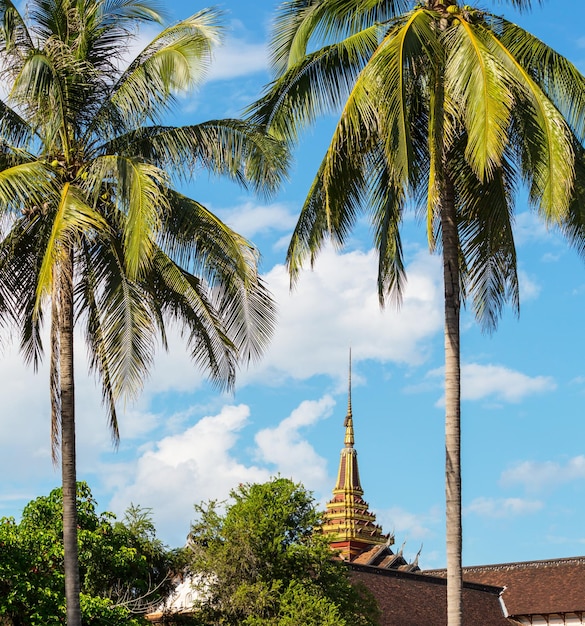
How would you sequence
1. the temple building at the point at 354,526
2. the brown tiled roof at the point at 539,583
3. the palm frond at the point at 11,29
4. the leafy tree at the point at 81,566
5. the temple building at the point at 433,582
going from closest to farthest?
the palm frond at the point at 11,29
the leafy tree at the point at 81,566
the temple building at the point at 433,582
the brown tiled roof at the point at 539,583
the temple building at the point at 354,526

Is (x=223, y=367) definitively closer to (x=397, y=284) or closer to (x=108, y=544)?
(x=397, y=284)

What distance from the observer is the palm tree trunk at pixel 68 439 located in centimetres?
1652

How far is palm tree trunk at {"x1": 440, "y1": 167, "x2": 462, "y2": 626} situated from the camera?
15695 mm

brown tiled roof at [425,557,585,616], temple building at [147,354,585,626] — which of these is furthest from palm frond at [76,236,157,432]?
brown tiled roof at [425,557,585,616]

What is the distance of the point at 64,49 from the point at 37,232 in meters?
2.81

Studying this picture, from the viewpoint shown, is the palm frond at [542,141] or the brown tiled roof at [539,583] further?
the brown tiled roof at [539,583]

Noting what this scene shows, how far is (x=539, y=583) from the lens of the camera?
5591 cm

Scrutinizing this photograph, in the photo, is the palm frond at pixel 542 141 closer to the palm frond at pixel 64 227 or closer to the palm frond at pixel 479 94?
the palm frond at pixel 479 94

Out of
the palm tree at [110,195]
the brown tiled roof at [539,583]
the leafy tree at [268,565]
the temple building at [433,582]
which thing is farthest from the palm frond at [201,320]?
the brown tiled roof at [539,583]

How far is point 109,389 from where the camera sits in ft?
61.3

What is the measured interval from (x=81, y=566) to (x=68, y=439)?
38.3 feet

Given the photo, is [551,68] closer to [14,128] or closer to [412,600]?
[14,128]

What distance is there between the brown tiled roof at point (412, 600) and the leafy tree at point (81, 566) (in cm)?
1577

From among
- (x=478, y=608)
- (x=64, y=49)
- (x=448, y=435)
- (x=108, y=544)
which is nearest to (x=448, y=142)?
(x=448, y=435)
